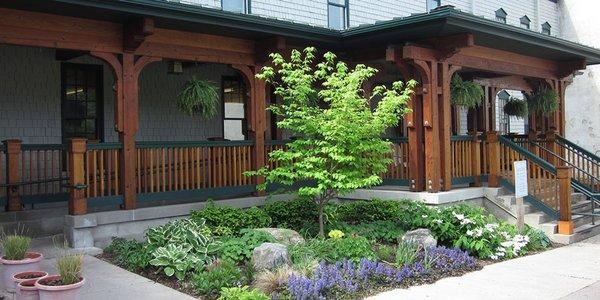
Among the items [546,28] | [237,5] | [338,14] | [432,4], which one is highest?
[546,28]

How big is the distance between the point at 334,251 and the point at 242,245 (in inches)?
53.4

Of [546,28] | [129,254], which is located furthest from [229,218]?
[546,28]

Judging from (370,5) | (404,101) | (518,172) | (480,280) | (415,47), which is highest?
(370,5)

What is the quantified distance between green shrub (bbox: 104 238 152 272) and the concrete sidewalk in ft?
10.8

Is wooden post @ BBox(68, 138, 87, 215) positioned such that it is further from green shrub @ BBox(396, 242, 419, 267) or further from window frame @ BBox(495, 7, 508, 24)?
window frame @ BBox(495, 7, 508, 24)

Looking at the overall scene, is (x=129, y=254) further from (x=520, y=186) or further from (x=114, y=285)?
(x=520, y=186)

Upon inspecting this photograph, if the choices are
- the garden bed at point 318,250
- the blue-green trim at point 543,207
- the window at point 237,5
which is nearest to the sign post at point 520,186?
the garden bed at point 318,250

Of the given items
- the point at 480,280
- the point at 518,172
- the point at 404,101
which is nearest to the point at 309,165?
the point at 404,101

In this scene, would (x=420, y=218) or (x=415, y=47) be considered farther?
(x=415, y=47)

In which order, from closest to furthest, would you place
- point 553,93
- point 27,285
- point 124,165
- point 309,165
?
point 27,285
point 309,165
point 124,165
point 553,93

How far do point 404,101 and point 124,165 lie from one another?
4.89 meters

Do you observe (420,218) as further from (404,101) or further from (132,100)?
(132,100)

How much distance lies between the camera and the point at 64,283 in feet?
18.4

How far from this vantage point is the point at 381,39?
39.3 feet
